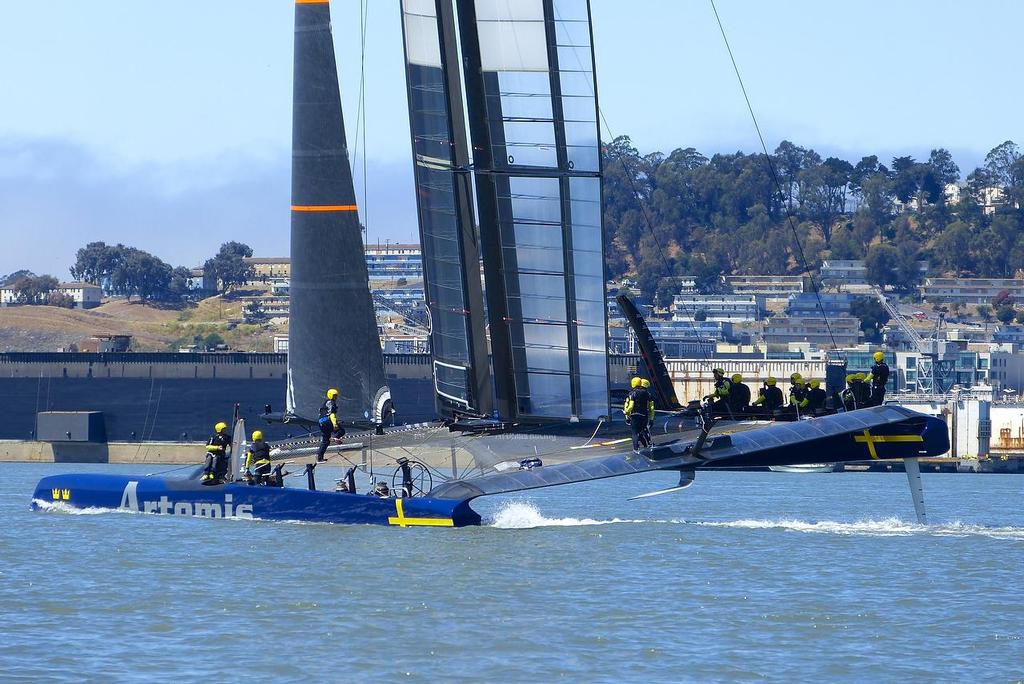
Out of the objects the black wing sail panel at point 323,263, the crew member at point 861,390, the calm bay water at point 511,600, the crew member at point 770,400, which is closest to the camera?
the calm bay water at point 511,600

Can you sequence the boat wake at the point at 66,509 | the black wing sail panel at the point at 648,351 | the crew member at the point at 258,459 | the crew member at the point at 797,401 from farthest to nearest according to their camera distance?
the black wing sail panel at the point at 648,351 → the boat wake at the point at 66,509 → the crew member at the point at 258,459 → the crew member at the point at 797,401

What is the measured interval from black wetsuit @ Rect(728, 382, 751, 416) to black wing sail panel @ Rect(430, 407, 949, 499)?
4.74 ft

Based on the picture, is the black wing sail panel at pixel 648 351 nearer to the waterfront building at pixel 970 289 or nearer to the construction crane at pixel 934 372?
the construction crane at pixel 934 372

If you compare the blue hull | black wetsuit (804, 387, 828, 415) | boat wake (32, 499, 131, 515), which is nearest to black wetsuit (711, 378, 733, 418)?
black wetsuit (804, 387, 828, 415)

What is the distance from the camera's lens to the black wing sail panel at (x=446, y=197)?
62.1ft

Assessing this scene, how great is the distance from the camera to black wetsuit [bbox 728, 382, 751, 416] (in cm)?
1916

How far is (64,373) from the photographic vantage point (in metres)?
61.6

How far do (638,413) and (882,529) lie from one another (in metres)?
4.24

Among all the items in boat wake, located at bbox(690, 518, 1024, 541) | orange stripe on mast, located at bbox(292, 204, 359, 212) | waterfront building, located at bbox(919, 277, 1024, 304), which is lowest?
boat wake, located at bbox(690, 518, 1024, 541)

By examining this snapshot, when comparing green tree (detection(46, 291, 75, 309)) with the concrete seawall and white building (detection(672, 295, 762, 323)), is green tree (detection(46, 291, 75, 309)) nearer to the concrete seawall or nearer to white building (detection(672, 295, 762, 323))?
white building (detection(672, 295, 762, 323))

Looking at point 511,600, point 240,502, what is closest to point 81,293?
point 240,502

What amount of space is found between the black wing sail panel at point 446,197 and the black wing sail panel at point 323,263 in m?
1.98

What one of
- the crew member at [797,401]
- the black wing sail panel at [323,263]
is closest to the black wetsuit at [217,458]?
the black wing sail panel at [323,263]

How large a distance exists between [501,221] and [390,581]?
4.84m
